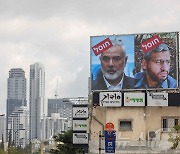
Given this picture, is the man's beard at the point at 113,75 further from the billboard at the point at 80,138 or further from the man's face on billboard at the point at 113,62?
the billboard at the point at 80,138

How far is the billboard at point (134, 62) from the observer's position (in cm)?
4297

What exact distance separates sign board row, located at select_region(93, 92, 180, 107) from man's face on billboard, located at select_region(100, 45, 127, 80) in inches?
59.6

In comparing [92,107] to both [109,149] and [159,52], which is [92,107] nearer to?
[159,52]

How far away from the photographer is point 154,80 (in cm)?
4328

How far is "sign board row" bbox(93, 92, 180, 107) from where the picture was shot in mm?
42928

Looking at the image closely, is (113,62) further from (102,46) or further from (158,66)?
(158,66)

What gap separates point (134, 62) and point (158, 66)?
6.18 ft

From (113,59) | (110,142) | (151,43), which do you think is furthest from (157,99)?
(110,142)

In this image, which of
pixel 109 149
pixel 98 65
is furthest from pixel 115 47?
pixel 109 149

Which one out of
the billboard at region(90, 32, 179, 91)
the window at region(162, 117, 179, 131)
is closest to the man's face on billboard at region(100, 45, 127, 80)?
the billboard at region(90, 32, 179, 91)

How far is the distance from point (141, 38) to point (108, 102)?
5.63 m

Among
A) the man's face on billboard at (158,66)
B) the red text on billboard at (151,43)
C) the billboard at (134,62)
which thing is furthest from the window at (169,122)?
the red text on billboard at (151,43)

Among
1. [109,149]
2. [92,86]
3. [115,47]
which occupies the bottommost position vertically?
[109,149]

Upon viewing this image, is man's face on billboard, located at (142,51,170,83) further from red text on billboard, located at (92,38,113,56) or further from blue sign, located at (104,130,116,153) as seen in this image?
blue sign, located at (104,130,116,153)
